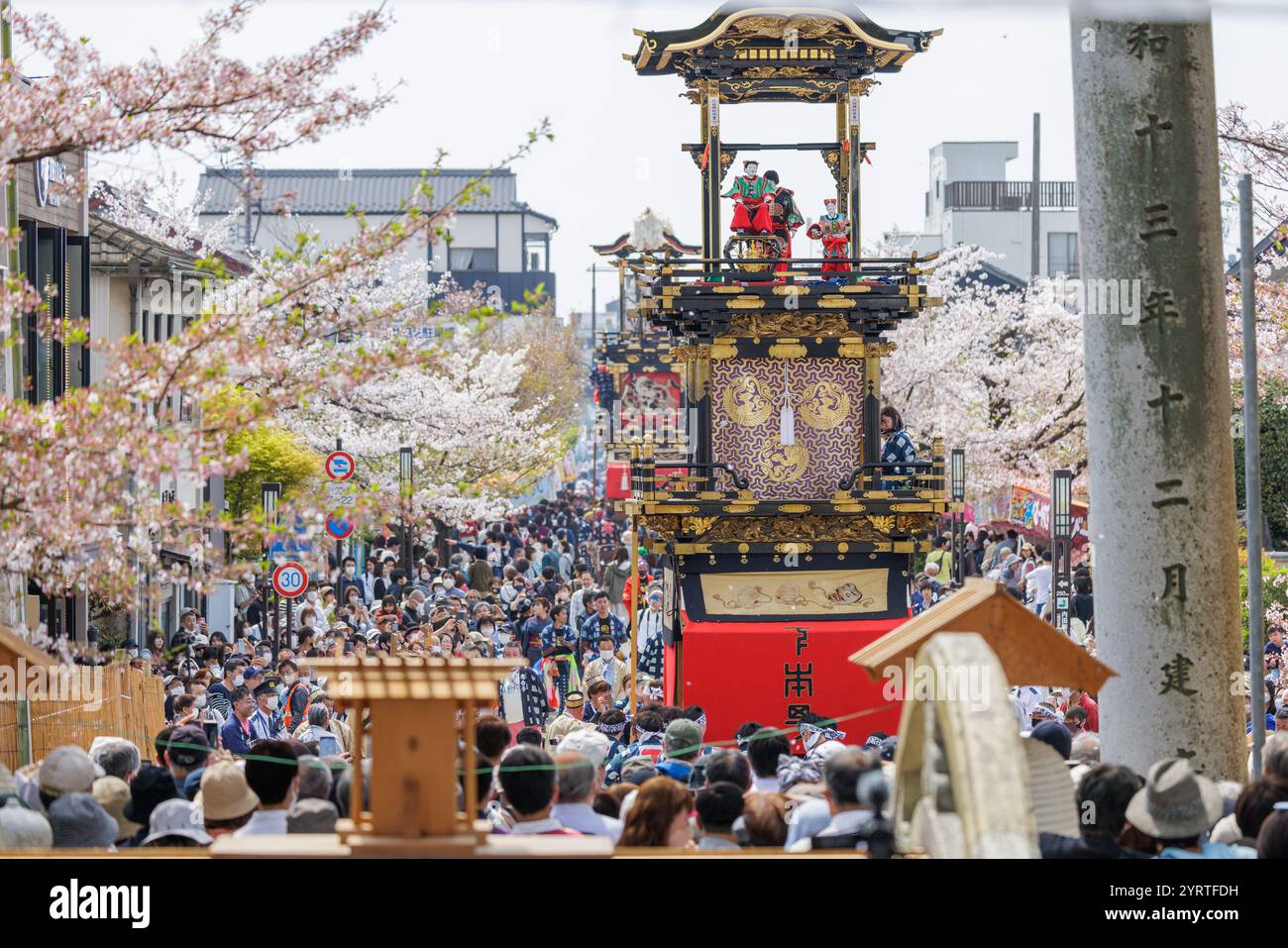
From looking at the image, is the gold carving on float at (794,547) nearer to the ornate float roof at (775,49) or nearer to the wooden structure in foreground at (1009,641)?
the ornate float roof at (775,49)

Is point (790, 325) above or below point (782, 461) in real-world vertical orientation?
above

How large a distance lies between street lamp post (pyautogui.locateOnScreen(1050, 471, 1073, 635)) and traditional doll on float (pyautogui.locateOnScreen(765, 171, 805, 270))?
474cm

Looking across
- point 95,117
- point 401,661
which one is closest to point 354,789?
point 401,661

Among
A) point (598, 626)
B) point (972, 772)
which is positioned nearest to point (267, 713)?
point (598, 626)

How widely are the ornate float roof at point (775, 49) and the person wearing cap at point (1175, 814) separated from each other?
1500 cm

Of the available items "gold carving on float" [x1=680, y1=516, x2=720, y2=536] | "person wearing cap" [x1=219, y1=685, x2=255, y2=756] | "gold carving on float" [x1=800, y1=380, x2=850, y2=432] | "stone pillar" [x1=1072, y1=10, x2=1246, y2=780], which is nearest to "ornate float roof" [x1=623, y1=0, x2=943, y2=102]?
"gold carving on float" [x1=800, y1=380, x2=850, y2=432]

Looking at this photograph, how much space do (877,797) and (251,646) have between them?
15.5m

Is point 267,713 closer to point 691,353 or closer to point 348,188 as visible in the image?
point 691,353

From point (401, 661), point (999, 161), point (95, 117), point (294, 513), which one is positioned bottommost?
point (401, 661)

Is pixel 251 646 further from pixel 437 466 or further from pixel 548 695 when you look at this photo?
pixel 437 466

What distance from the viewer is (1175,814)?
611 cm

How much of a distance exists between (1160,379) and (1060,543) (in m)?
14.1

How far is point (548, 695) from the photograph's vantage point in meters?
18.7
